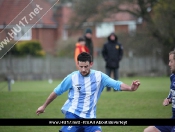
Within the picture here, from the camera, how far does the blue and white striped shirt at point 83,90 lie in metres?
6.73

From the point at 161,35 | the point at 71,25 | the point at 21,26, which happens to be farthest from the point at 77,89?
the point at 71,25

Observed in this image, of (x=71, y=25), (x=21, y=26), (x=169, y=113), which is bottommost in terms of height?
(x=169, y=113)

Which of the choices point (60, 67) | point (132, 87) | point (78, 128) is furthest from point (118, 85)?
point (60, 67)

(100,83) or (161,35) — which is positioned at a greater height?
(161,35)

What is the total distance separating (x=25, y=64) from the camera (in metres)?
32.7

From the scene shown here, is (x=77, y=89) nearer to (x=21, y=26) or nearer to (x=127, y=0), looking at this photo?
(x=21, y=26)

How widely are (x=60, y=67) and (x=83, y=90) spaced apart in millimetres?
27059

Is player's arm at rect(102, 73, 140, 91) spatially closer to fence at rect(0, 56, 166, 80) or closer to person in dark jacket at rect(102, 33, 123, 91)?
person in dark jacket at rect(102, 33, 123, 91)

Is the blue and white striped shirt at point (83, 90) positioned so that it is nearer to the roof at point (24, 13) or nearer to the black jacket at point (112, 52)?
the roof at point (24, 13)

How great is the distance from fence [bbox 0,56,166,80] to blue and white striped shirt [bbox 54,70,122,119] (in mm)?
24336

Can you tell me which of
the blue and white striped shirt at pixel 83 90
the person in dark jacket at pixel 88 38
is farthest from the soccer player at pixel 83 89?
the person in dark jacket at pixel 88 38

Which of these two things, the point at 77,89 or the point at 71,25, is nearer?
the point at 77,89

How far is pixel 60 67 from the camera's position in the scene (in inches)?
1329

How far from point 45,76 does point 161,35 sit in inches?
346
